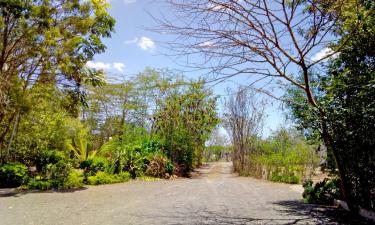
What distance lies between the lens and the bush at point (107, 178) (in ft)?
39.5

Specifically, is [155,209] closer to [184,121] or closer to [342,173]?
[342,173]

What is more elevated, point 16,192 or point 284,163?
point 284,163

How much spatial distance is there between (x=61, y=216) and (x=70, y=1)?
7.11 m

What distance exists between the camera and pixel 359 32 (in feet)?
19.0

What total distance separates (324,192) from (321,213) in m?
1.40

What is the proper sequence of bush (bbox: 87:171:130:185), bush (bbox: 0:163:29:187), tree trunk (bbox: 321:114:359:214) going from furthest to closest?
bush (bbox: 87:171:130:185) → bush (bbox: 0:163:29:187) → tree trunk (bbox: 321:114:359:214)

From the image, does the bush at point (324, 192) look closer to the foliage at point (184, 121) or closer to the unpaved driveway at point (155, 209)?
the unpaved driveway at point (155, 209)

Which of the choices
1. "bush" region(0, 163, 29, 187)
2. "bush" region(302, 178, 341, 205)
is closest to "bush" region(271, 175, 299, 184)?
"bush" region(302, 178, 341, 205)

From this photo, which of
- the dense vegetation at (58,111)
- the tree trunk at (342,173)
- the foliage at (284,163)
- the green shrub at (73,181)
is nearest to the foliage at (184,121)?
the dense vegetation at (58,111)

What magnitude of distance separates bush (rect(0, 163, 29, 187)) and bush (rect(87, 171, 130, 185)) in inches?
89.3

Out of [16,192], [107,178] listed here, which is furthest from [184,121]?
[16,192]

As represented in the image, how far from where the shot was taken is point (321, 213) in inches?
276

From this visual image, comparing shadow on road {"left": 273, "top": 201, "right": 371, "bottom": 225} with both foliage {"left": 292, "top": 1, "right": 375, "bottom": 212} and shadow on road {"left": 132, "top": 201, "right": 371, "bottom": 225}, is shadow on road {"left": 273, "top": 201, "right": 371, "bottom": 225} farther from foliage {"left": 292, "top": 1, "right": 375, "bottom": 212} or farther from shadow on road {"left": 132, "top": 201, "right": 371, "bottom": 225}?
foliage {"left": 292, "top": 1, "right": 375, "bottom": 212}

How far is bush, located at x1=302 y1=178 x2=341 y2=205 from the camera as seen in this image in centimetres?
788
